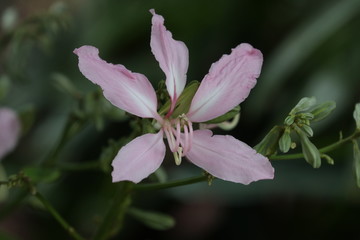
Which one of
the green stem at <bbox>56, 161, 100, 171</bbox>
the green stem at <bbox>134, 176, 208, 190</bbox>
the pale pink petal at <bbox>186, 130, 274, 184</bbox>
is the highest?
the pale pink petal at <bbox>186, 130, 274, 184</bbox>

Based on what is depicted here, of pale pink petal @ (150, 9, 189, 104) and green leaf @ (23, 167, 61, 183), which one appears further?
green leaf @ (23, 167, 61, 183)

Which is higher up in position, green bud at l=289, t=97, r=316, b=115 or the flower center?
the flower center

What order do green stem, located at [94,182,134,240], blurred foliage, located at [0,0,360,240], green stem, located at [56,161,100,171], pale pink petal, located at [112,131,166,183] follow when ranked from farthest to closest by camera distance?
blurred foliage, located at [0,0,360,240] → green stem, located at [56,161,100,171] → green stem, located at [94,182,134,240] → pale pink petal, located at [112,131,166,183]

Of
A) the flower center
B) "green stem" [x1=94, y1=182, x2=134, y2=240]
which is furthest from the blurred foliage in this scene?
the flower center

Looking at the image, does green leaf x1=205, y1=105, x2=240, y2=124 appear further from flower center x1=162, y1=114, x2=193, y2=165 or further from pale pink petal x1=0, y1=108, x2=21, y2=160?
pale pink petal x1=0, y1=108, x2=21, y2=160

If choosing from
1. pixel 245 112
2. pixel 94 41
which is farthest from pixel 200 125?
pixel 94 41

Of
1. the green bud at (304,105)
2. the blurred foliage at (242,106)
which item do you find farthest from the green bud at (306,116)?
the blurred foliage at (242,106)

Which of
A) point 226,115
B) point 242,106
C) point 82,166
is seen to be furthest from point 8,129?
point 242,106

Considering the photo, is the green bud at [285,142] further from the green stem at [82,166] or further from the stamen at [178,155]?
the green stem at [82,166]
